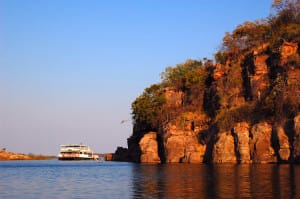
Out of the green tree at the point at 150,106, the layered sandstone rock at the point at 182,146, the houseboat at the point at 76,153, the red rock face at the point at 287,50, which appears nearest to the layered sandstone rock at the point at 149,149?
the green tree at the point at 150,106

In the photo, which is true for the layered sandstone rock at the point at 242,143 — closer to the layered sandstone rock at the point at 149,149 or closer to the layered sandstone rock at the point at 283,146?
the layered sandstone rock at the point at 283,146

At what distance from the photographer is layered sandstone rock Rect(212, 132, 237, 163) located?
82688mm

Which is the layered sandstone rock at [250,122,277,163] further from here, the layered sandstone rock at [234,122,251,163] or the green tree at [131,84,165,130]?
the green tree at [131,84,165,130]

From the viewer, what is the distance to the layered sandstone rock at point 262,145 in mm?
76562

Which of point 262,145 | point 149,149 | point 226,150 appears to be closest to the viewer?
point 262,145

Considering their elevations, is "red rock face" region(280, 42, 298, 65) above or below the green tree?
above

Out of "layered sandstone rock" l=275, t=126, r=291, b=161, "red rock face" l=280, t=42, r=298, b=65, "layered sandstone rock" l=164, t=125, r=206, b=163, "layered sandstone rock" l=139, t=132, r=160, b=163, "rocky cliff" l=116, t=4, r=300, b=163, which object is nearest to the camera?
"layered sandstone rock" l=275, t=126, r=291, b=161

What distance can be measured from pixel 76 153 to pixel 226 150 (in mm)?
95788

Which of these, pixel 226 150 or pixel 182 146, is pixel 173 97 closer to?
pixel 182 146

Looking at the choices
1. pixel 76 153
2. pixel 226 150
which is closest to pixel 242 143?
pixel 226 150

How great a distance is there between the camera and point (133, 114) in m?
120

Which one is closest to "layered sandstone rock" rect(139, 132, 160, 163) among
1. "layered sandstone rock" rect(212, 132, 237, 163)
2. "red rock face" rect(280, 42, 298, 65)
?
"layered sandstone rock" rect(212, 132, 237, 163)

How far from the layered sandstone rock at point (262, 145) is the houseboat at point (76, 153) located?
98.0 m

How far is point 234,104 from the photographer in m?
90.3
